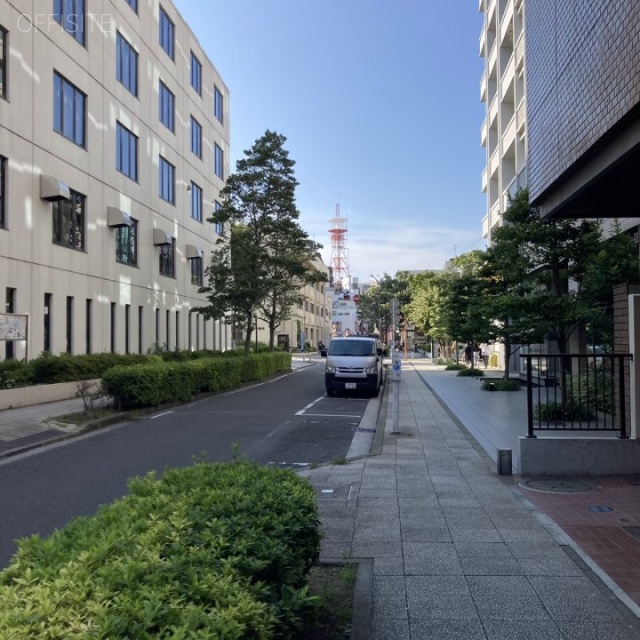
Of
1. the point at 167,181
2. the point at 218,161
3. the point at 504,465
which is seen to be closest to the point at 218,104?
the point at 218,161

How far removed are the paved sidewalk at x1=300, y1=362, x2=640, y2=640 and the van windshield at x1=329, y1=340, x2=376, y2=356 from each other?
12.9m

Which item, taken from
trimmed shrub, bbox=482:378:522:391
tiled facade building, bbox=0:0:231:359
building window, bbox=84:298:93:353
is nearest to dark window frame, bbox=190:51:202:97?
tiled facade building, bbox=0:0:231:359

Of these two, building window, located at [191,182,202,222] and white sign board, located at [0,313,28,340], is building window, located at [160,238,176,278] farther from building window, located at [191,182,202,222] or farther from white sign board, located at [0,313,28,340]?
white sign board, located at [0,313,28,340]

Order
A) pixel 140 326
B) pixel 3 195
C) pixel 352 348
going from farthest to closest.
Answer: pixel 140 326
pixel 352 348
pixel 3 195

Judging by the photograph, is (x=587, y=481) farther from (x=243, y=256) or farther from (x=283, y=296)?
(x=283, y=296)

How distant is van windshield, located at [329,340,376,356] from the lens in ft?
73.1

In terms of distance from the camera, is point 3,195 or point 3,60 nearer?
point 3,60

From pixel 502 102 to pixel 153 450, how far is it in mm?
27831

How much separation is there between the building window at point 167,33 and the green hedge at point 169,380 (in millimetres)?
15933

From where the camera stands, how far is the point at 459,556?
207 inches

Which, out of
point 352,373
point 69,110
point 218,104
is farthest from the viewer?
point 218,104

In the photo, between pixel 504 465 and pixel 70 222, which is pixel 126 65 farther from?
pixel 504 465

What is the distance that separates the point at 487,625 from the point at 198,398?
17.3m

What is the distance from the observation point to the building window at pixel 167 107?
100 ft
